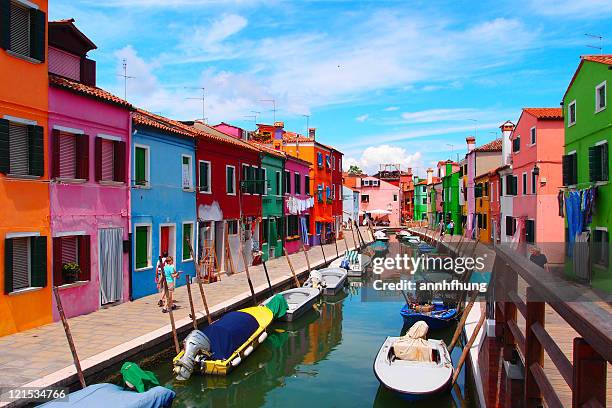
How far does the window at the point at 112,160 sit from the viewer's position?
50.6 feet

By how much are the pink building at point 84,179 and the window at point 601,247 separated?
15357mm

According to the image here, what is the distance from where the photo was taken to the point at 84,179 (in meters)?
14.5

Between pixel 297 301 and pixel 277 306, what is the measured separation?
2.09 m

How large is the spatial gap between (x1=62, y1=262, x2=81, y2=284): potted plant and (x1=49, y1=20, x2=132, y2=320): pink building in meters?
0.02

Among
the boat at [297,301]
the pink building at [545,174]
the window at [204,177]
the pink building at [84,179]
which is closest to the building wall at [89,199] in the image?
the pink building at [84,179]

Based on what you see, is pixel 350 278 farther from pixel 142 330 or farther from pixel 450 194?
pixel 450 194

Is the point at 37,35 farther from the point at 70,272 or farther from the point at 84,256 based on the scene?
the point at 70,272

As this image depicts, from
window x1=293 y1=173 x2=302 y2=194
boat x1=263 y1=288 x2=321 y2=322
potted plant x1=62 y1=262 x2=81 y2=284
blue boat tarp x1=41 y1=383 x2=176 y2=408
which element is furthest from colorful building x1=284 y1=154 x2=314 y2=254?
blue boat tarp x1=41 y1=383 x2=176 y2=408

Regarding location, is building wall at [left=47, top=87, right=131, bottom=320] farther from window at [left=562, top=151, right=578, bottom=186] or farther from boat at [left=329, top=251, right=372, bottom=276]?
window at [left=562, top=151, right=578, bottom=186]

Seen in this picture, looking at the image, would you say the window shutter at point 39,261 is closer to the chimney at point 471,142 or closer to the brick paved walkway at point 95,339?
the brick paved walkway at point 95,339

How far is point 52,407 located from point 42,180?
724cm

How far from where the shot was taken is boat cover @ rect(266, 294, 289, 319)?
1733 cm

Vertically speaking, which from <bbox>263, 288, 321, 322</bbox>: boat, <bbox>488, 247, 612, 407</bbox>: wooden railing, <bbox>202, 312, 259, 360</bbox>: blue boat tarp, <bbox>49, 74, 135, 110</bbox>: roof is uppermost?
<bbox>49, 74, 135, 110</bbox>: roof

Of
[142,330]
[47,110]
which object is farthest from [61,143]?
[142,330]
